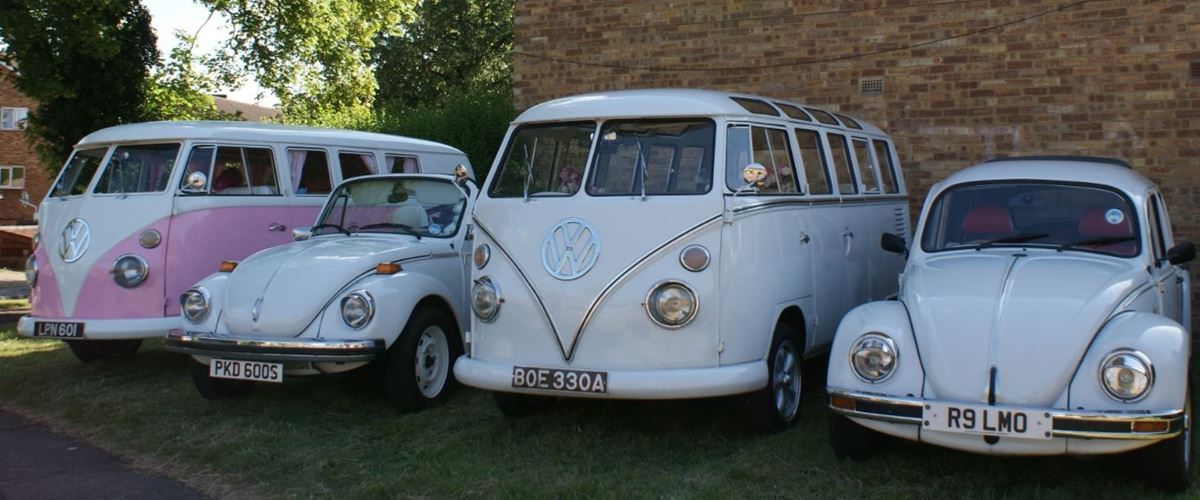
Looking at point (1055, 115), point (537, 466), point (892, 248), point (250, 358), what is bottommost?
point (537, 466)

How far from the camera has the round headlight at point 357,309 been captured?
6841 mm

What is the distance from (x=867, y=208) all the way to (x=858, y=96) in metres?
2.77

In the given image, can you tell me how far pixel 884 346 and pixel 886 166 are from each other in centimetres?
392

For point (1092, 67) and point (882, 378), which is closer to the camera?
point (882, 378)

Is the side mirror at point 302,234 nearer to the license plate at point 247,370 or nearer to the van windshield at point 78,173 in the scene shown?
the license plate at point 247,370

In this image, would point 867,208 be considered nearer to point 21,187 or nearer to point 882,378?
point 882,378

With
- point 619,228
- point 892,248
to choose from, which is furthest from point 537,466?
point 892,248

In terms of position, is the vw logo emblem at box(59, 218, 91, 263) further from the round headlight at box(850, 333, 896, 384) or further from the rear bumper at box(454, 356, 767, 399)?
the round headlight at box(850, 333, 896, 384)

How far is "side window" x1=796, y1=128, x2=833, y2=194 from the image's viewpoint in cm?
698

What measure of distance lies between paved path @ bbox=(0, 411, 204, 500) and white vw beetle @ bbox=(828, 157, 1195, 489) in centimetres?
373

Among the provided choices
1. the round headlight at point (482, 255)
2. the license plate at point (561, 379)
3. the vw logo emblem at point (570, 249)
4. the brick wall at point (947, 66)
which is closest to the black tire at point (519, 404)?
the license plate at point (561, 379)

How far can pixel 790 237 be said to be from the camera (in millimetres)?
6488

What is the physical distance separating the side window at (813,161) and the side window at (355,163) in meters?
4.81

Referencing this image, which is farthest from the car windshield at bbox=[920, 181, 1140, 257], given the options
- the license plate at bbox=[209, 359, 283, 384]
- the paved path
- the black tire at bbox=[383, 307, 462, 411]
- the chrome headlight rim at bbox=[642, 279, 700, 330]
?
the paved path
